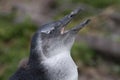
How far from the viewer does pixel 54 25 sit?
2229 mm

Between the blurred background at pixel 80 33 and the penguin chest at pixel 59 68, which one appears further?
the blurred background at pixel 80 33

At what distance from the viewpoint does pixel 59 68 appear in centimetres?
216

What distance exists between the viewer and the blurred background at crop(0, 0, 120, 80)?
20.4 feet

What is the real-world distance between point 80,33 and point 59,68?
465 cm

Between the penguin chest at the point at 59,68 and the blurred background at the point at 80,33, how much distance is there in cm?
Answer: 344

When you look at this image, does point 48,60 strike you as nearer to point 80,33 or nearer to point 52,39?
point 52,39

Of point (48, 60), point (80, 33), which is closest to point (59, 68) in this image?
point (48, 60)

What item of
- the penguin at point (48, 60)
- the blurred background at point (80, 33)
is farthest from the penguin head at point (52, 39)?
the blurred background at point (80, 33)

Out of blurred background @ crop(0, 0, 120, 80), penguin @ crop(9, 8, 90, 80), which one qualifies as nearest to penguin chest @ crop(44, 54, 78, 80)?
penguin @ crop(9, 8, 90, 80)

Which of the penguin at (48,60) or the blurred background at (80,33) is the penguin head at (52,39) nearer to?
the penguin at (48,60)

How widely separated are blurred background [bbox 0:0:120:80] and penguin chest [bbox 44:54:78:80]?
344 cm

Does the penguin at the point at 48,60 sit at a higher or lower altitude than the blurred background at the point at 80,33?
lower

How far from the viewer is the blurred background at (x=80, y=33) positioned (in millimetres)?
6223

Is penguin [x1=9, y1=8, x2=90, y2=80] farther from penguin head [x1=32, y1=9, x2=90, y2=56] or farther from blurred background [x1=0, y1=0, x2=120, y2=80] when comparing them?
blurred background [x1=0, y1=0, x2=120, y2=80]
